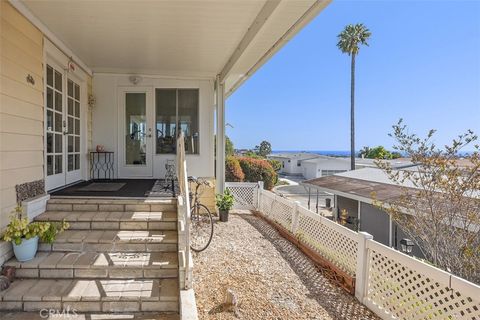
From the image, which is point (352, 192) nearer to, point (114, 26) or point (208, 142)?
point (208, 142)

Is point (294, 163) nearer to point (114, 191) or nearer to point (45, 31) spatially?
point (114, 191)

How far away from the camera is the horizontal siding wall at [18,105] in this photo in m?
3.07

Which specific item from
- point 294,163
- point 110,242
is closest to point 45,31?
point 110,242

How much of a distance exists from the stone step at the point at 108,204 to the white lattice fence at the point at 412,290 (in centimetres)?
264

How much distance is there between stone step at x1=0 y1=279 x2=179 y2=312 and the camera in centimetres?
264

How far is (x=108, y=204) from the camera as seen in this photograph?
394 centimetres

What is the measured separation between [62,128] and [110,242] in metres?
2.46

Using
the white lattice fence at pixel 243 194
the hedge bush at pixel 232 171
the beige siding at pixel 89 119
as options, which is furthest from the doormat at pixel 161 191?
the hedge bush at pixel 232 171

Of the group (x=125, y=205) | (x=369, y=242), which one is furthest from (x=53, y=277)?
(x=369, y=242)

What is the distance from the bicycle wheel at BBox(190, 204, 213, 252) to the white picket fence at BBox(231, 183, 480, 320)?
1.76 meters

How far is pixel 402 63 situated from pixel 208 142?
139 feet

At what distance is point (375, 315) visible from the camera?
3.07 m

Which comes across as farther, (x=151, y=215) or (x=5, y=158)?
(x=151, y=215)

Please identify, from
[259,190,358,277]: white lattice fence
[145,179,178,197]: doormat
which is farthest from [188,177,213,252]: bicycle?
[259,190,358,277]: white lattice fence
